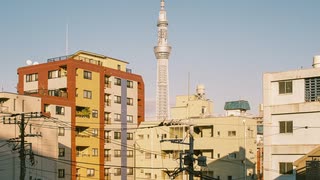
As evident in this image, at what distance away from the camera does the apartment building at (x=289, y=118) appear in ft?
135

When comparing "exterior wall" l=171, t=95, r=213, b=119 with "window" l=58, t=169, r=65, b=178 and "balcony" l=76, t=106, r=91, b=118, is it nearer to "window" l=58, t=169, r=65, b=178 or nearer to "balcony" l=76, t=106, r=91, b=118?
"balcony" l=76, t=106, r=91, b=118

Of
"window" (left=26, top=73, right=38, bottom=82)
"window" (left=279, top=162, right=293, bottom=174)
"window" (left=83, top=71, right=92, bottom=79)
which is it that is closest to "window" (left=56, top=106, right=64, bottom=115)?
"window" (left=83, top=71, right=92, bottom=79)

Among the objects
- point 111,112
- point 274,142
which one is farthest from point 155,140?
point 274,142

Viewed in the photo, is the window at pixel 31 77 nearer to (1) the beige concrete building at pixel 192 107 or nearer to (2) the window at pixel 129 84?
(2) the window at pixel 129 84

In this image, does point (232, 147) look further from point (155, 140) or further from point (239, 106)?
point (239, 106)

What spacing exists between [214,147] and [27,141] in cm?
2943

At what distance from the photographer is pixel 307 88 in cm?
4234

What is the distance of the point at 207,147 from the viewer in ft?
234

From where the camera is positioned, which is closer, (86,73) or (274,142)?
(274,142)

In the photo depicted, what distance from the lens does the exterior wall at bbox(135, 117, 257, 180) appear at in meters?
68.8

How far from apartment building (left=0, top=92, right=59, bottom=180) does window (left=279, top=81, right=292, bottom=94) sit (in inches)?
A: 1053

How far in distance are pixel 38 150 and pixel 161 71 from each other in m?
129

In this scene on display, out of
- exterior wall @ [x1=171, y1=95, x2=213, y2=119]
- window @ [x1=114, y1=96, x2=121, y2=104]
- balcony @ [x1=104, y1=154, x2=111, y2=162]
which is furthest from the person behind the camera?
exterior wall @ [x1=171, y1=95, x2=213, y2=119]

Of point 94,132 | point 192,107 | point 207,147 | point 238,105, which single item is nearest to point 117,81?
point 94,132
